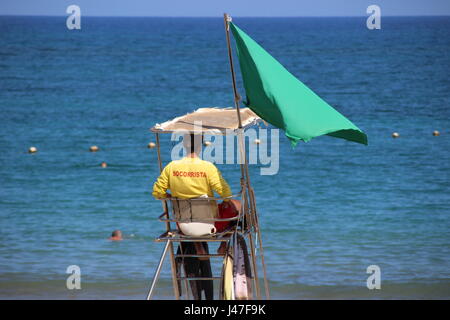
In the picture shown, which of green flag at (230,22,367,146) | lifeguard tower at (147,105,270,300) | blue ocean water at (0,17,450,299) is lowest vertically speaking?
blue ocean water at (0,17,450,299)

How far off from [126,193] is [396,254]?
22.1ft

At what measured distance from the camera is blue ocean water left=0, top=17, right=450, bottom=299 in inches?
477

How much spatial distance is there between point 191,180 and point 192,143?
285 mm

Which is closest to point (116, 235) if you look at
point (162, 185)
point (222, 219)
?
point (162, 185)

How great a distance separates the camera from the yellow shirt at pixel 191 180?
696 centimetres

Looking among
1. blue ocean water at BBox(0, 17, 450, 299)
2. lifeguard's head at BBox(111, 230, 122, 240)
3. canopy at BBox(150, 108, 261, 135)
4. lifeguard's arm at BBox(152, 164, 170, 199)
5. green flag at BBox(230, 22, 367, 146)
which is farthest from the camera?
lifeguard's head at BBox(111, 230, 122, 240)

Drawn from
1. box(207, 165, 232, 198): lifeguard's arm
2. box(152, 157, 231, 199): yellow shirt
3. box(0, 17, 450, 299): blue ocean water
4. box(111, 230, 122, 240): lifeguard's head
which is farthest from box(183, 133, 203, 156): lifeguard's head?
box(111, 230, 122, 240): lifeguard's head

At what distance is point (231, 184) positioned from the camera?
1925 cm

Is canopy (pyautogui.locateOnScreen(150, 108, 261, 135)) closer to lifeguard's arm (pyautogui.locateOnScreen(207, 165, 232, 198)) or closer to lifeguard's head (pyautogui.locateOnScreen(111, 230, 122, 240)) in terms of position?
lifeguard's arm (pyautogui.locateOnScreen(207, 165, 232, 198))

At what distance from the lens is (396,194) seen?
59.9 feet

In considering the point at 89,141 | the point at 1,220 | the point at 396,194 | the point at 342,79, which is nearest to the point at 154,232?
the point at 1,220

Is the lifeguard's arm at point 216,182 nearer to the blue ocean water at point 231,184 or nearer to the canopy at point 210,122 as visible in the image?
the canopy at point 210,122

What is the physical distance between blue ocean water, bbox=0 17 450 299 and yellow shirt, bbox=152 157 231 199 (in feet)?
14.3

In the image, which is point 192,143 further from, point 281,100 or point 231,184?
point 231,184
